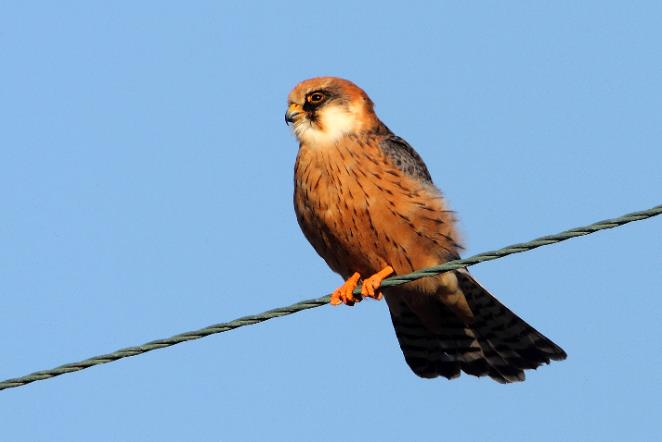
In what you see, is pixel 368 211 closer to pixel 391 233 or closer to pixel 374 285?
pixel 391 233

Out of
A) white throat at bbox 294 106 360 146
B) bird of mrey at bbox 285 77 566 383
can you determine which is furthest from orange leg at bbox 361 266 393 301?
white throat at bbox 294 106 360 146

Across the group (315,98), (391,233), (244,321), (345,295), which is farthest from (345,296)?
(244,321)

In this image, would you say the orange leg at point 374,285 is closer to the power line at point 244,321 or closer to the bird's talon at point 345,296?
the bird's talon at point 345,296

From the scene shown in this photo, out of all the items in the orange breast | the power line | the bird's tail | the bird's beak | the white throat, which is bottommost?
the power line

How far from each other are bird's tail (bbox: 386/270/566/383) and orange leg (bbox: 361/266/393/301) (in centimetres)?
48

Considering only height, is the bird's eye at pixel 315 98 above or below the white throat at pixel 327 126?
above

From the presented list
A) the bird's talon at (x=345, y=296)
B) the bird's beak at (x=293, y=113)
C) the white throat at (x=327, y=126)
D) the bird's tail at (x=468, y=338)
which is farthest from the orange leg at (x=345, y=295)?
the bird's beak at (x=293, y=113)

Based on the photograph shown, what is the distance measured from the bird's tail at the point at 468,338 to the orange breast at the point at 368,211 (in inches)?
15.0

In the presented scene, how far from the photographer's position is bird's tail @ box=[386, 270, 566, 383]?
712cm

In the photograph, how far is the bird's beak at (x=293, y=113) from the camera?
7203 millimetres

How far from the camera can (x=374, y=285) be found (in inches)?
255

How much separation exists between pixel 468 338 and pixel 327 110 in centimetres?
176

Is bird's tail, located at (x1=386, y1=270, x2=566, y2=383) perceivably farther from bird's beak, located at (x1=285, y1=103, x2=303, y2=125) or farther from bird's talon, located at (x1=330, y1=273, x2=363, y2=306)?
bird's beak, located at (x1=285, y1=103, x2=303, y2=125)

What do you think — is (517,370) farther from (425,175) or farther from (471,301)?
(425,175)
